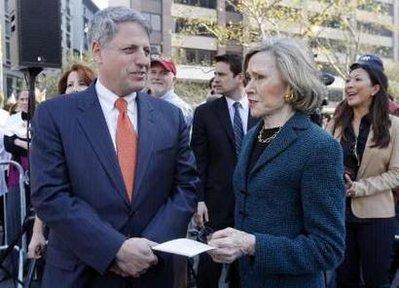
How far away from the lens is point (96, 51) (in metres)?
2.51

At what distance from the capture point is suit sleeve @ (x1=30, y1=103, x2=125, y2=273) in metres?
2.22

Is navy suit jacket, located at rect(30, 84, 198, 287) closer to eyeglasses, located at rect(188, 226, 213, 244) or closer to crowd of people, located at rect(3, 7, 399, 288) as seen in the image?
crowd of people, located at rect(3, 7, 399, 288)

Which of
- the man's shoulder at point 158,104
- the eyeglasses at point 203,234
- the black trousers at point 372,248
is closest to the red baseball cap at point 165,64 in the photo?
the eyeglasses at point 203,234

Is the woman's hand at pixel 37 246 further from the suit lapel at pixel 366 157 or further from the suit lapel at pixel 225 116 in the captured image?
the suit lapel at pixel 366 157

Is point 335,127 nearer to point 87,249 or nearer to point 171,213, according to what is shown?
point 171,213

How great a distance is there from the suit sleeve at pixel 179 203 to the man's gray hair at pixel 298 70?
581 millimetres

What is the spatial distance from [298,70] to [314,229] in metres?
0.67

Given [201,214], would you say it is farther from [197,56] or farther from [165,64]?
[197,56]

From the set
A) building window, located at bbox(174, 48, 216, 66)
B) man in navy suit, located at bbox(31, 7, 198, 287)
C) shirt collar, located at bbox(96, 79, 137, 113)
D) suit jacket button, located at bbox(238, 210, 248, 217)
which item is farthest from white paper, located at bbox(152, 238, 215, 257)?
building window, located at bbox(174, 48, 216, 66)

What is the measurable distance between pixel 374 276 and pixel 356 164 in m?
0.81

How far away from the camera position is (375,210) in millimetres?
3889

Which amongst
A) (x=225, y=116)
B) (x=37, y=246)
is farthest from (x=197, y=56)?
(x=37, y=246)

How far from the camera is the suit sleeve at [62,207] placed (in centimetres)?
222

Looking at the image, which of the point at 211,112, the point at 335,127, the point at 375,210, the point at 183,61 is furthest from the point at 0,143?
the point at 183,61
